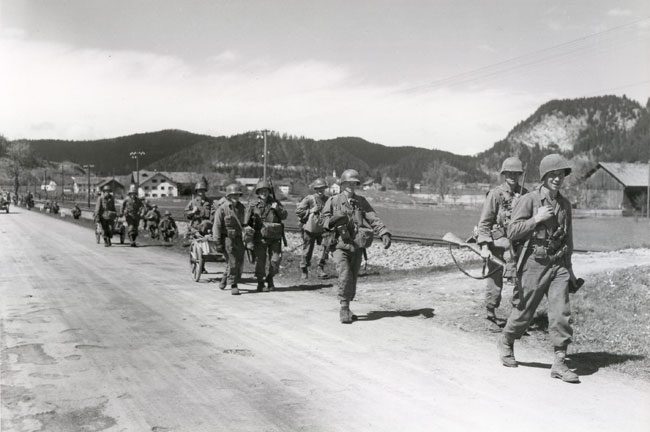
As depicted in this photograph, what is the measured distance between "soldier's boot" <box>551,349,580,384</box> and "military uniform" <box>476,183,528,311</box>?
5.78 ft

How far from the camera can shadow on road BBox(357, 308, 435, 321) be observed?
28.1 ft

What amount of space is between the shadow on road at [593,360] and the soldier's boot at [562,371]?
41 cm

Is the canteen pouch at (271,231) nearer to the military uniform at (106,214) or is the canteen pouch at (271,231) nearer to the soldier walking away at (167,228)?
the military uniform at (106,214)

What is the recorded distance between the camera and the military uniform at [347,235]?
8.23 m

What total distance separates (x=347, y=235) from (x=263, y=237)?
316 centimetres

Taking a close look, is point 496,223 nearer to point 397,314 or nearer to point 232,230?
point 397,314

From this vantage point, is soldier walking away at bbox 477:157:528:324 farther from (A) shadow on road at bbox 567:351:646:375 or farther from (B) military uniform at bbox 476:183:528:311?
(A) shadow on road at bbox 567:351:646:375

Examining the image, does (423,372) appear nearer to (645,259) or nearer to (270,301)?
(270,301)

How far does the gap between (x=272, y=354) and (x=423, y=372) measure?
168 centimetres

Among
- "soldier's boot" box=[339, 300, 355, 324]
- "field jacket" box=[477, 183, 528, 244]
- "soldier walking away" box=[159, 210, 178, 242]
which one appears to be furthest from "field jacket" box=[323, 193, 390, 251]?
"soldier walking away" box=[159, 210, 178, 242]

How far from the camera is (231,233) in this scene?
10688 mm

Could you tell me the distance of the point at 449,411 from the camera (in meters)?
4.79

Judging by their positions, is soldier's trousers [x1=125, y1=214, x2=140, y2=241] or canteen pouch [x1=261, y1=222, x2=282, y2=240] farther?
soldier's trousers [x1=125, y1=214, x2=140, y2=241]

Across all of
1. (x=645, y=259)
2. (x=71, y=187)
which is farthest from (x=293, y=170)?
(x=645, y=259)
